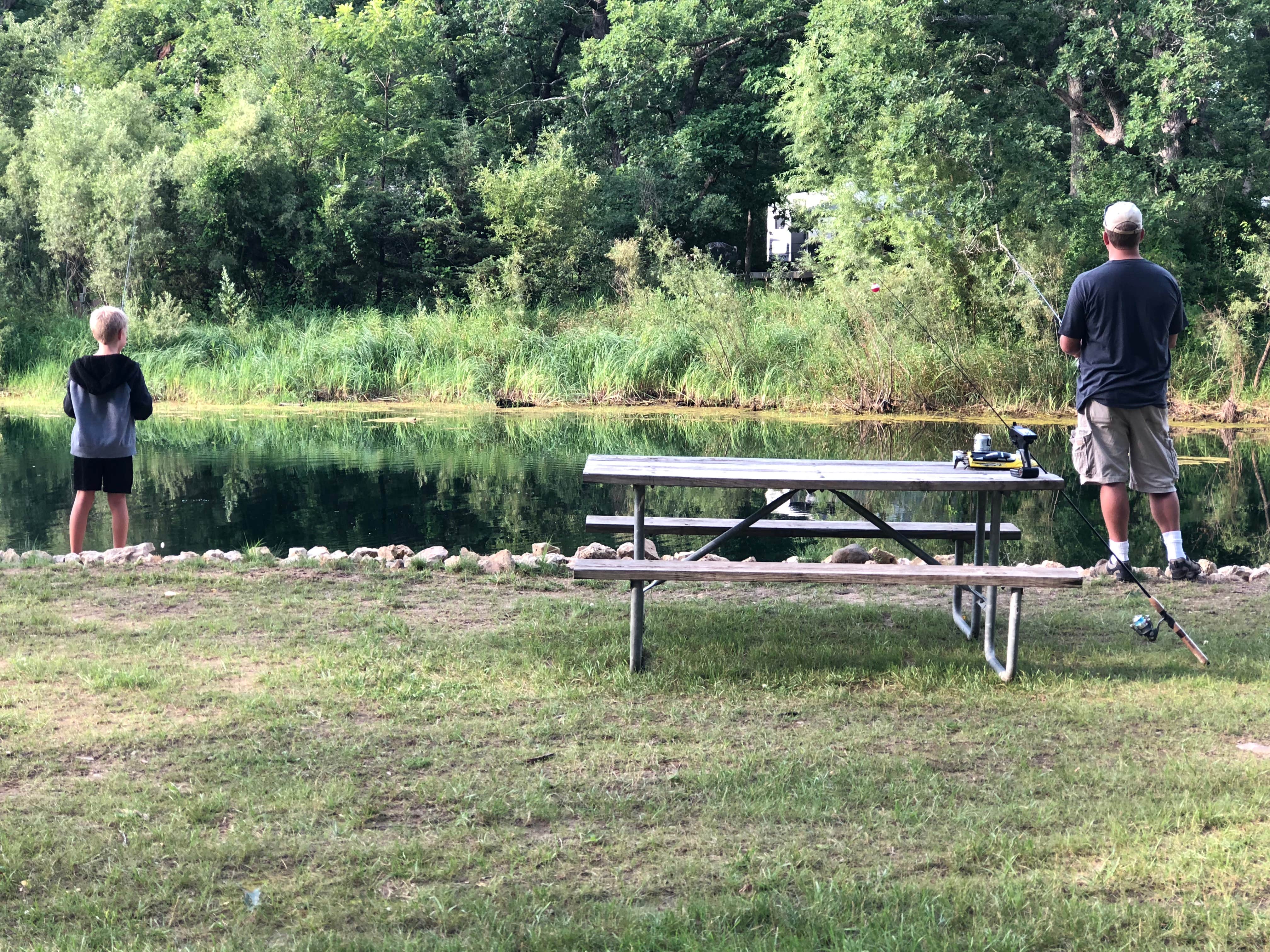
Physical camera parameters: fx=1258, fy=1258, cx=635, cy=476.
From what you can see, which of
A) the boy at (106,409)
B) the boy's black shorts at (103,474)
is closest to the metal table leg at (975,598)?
the boy at (106,409)

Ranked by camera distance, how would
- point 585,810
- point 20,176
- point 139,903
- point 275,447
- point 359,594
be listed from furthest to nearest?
point 20,176 < point 275,447 < point 359,594 < point 585,810 < point 139,903

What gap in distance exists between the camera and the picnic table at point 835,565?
4.76m

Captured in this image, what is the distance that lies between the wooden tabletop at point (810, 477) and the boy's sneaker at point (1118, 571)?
1.45 meters

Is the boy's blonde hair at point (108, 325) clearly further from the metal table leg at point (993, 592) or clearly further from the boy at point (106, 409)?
the metal table leg at point (993, 592)

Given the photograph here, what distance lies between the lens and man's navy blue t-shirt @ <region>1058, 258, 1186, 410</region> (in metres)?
6.18

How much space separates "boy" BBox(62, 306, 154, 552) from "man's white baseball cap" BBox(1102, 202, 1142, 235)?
516cm

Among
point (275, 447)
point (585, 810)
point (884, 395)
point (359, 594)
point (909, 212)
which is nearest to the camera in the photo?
point (585, 810)

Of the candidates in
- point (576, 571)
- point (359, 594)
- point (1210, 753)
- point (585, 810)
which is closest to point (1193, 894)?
point (1210, 753)

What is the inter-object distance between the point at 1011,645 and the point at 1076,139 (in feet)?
64.4

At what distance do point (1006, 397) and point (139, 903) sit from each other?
1708 cm

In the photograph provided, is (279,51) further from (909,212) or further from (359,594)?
(359,594)

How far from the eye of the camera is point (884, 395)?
18.6 m

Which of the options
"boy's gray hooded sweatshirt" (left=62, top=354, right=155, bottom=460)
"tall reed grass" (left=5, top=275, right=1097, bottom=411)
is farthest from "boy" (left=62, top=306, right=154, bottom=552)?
"tall reed grass" (left=5, top=275, right=1097, bottom=411)

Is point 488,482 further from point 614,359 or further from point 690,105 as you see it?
point 690,105
